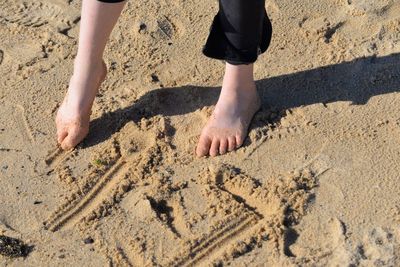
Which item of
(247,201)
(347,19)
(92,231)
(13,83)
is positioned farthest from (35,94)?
(347,19)

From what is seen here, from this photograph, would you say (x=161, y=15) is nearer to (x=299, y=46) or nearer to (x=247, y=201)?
(x=299, y=46)

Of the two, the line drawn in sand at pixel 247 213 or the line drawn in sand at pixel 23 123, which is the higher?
the line drawn in sand at pixel 247 213

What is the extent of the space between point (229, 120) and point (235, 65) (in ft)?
0.71

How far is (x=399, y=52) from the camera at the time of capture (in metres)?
2.95

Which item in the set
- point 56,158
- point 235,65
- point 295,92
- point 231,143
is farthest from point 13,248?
point 295,92

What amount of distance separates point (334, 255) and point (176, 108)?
0.84 meters

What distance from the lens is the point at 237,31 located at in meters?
2.42

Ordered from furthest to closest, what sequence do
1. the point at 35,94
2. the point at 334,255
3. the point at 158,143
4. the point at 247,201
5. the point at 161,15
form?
1. the point at 161,15
2. the point at 35,94
3. the point at 158,143
4. the point at 247,201
5. the point at 334,255

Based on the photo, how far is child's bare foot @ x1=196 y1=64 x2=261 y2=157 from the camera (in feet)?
8.71

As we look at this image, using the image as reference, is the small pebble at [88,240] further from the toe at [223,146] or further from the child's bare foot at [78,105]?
the toe at [223,146]

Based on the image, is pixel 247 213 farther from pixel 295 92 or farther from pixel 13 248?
pixel 13 248

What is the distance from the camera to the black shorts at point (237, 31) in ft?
7.79

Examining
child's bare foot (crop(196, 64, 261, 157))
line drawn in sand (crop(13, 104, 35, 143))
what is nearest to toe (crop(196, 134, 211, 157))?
child's bare foot (crop(196, 64, 261, 157))

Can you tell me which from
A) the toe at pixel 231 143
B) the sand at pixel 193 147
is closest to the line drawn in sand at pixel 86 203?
the sand at pixel 193 147
